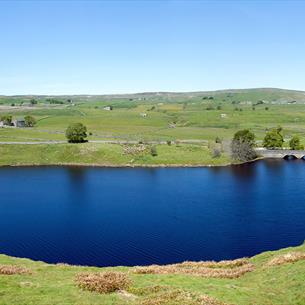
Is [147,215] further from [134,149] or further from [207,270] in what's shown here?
[134,149]

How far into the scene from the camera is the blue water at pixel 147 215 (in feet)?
240

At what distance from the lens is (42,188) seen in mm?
126500

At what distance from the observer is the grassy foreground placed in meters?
30.6

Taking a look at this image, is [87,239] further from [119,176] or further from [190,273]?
[119,176]

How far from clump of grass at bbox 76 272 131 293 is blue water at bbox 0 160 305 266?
3093 centimetres

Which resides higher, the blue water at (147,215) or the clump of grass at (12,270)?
the clump of grass at (12,270)

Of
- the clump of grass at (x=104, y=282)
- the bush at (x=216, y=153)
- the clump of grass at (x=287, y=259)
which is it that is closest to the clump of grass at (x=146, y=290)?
the clump of grass at (x=104, y=282)

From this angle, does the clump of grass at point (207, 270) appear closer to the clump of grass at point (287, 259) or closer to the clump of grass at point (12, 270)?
the clump of grass at point (287, 259)

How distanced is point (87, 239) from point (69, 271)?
33363 mm

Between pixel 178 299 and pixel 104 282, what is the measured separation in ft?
23.8

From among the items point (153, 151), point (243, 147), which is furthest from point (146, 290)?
point (243, 147)

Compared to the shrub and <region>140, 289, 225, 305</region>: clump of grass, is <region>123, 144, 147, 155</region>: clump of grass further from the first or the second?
<region>140, 289, 225, 305</region>: clump of grass

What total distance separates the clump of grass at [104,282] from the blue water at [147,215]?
30925 mm

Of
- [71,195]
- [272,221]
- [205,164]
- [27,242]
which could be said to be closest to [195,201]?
[272,221]
